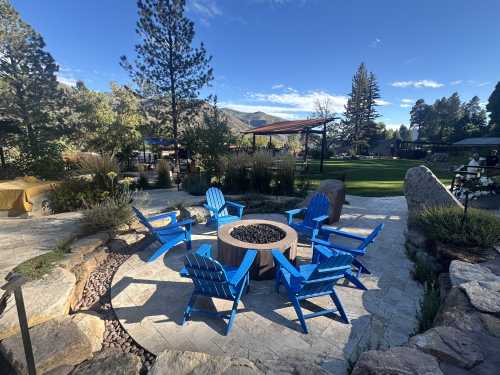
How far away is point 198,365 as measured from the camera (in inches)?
57.5

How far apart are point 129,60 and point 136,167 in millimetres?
5577

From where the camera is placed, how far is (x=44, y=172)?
21.2 ft

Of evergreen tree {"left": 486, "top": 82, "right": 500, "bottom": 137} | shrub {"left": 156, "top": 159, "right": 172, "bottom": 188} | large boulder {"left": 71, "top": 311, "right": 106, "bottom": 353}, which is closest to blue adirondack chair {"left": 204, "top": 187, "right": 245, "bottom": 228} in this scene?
large boulder {"left": 71, "top": 311, "right": 106, "bottom": 353}

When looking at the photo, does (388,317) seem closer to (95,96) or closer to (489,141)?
(95,96)

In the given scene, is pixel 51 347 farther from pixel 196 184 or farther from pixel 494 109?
pixel 494 109

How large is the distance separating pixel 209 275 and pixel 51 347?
1138mm

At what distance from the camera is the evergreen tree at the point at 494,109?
27312mm

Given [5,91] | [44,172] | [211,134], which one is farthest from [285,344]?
[5,91]

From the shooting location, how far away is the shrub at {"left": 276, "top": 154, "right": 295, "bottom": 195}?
620cm

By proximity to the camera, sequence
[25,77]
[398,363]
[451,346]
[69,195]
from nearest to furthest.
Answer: [398,363]
[451,346]
[69,195]
[25,77]

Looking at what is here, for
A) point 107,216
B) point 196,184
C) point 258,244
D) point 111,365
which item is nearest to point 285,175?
point 196,184

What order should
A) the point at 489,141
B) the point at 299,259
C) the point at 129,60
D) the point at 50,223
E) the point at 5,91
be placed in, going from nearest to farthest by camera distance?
the point at 299,259
the point at 50,223
the point at 129,60
the point at 5,91
the point at 489,141

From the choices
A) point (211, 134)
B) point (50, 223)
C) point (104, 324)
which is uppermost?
point (211, 134)

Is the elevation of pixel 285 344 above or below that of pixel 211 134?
below
